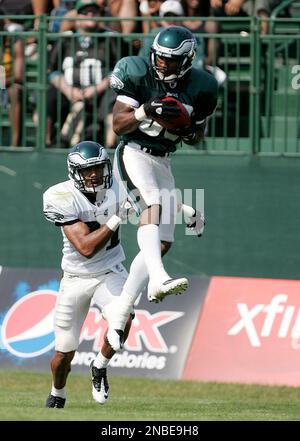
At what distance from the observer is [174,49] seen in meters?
11.2

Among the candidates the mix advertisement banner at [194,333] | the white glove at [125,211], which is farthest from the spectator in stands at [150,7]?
the white glove at [125,211]

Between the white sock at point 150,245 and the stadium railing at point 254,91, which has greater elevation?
the stadium railing at point 254,91

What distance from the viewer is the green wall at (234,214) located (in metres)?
15.1

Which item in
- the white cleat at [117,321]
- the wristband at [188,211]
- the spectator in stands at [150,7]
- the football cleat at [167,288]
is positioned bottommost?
the white cleat at [117,321]

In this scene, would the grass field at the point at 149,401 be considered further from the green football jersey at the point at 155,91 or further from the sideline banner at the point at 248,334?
the green football jersey at the point at 155,91

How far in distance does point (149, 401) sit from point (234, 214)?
9.99 feet

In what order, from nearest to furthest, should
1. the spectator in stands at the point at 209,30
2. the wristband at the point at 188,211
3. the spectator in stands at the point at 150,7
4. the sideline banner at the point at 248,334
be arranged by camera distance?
the wristband at the point at 188,211 < the sideline banner at the point at 248,334 < the spectator in stands at the point at 209,30 < the spectator in stands at the point at 150,7

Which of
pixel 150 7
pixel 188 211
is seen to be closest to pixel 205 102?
pixel 188 211

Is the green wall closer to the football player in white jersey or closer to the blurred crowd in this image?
the blurred crowd

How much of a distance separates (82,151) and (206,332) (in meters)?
3.92

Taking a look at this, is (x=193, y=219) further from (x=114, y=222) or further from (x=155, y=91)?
(x=155, y=91)

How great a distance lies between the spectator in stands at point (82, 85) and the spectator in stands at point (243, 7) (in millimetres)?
1392

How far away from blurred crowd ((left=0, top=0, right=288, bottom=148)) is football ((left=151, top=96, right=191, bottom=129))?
3878 mm

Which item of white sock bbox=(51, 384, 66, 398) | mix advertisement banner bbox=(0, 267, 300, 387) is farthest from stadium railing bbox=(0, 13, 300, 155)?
white sock bbox=(51, 384, 66, 398)
